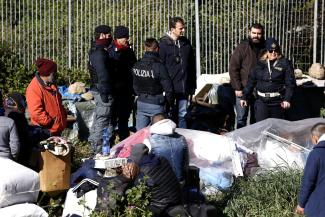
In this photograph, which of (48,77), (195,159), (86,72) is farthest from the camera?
(86,72)

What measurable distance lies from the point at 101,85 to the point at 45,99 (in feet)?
4.89

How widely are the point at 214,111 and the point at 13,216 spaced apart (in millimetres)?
6723

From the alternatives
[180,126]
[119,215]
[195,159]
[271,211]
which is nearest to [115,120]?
[180,126]

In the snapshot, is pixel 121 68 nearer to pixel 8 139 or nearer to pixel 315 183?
pixel 8 139

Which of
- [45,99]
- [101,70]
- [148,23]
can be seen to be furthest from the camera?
[148,23]

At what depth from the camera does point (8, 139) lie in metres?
8.54

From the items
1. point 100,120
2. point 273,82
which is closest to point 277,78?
point 273,82

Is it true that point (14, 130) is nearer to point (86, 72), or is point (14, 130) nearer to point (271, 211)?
point (271, 211)

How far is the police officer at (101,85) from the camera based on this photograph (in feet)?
37.4

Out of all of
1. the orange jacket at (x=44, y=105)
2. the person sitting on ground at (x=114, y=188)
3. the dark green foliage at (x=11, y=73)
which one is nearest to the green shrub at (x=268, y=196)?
the person sitting on ground at (x=114, y=188)

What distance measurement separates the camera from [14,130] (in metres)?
8.52

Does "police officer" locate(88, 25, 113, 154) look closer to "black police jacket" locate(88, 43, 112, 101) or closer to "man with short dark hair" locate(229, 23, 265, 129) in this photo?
"black police jacket" locate(88, 43, 112, 101)

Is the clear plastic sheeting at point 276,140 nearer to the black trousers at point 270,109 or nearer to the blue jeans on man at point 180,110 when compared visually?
the black trousers at point 270,109

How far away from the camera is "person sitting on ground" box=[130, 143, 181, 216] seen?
325 inches
